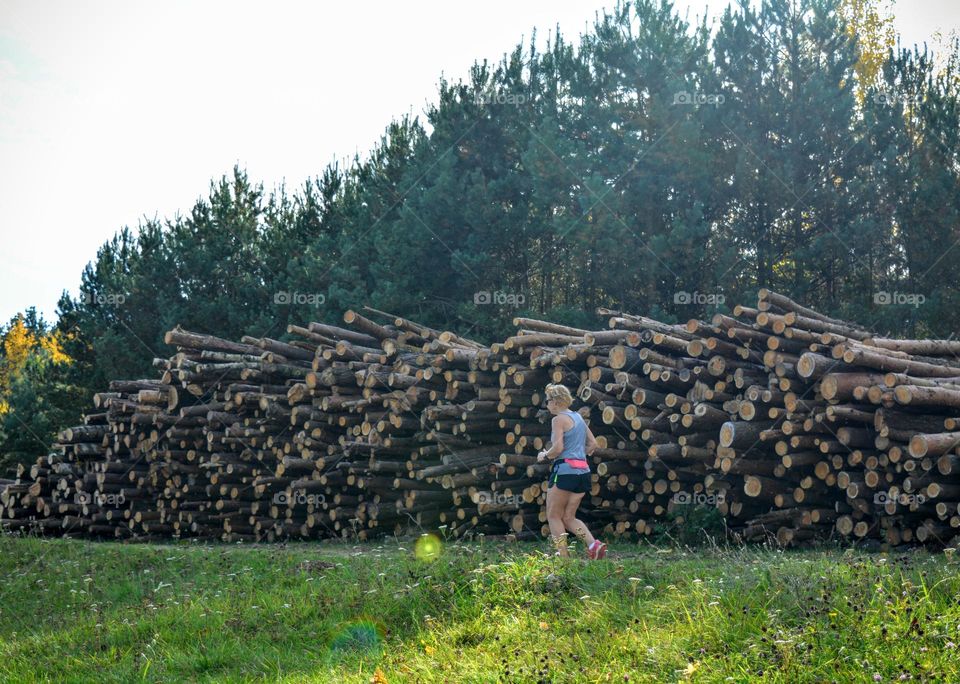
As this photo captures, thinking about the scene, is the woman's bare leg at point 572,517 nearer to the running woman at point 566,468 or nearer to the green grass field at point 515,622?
the running woman at point 566,468

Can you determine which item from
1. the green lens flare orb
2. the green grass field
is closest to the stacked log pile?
the green lens flare orb

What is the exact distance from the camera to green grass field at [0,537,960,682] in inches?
223

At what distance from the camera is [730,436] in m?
10.8

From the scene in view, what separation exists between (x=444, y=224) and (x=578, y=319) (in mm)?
4576

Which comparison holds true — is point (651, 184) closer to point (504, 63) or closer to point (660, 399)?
point (504, 63)

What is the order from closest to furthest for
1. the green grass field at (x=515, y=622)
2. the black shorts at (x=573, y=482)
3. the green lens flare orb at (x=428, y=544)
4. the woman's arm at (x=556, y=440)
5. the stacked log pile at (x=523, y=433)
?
1. the green grass field at (x=515, y=622)
2. the woman's arm at (x=556, y=440)
3. the black shorts at (x=573, y=482)
4. the stacked log pile at (x=523, y=433)
5. the green lens flare orb at (x=428, y=544)

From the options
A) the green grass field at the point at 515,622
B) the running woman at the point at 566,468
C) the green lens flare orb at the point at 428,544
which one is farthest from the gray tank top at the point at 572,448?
the green lens flare orb at the point at 428,544

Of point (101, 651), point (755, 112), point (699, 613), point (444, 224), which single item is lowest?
point (101, 651)

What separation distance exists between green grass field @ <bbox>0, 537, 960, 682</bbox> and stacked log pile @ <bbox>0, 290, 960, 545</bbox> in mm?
1131

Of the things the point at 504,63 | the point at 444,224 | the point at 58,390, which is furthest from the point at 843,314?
the point at 58,390

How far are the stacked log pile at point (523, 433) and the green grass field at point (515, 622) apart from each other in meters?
1.13

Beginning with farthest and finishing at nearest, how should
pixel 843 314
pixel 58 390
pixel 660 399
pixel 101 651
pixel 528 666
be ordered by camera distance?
1. pixel 58 390
2. pixel 843 314
3. pixel 660 399
4. pixel 101 651
5. pixel 528 666

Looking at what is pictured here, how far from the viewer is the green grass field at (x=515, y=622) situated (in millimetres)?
5656

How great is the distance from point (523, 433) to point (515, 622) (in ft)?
19.4
